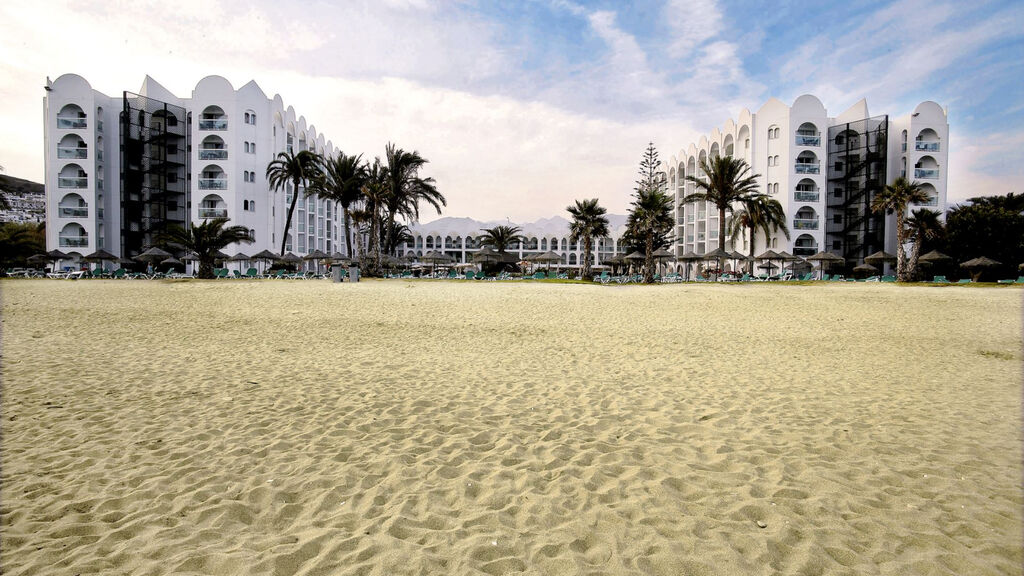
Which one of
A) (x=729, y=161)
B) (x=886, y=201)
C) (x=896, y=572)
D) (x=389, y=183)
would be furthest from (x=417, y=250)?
(x=896, y=572)

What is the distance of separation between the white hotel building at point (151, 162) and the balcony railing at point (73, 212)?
3.8 inches

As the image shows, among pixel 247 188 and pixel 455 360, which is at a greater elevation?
pixel 247 188

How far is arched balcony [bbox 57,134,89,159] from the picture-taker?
4625 cm

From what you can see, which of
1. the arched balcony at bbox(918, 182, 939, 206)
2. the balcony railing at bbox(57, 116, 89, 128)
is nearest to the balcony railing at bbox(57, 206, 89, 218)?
the balcony railing at bbox(57, 116, 89, 128)

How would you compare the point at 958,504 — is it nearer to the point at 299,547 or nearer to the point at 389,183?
the point at 299,547

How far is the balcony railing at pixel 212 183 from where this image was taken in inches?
1831

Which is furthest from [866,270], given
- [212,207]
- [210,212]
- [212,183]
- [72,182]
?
[72,182]

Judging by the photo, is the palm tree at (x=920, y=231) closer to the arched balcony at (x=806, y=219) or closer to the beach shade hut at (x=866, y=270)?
the beach shade hut at (x=866, y=270)

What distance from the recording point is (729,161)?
38.7 metres

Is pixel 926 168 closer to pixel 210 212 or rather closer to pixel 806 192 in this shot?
pixel 806 192

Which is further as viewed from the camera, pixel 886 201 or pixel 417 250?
pixel 417 250

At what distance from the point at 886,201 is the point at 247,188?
5384 centimetres

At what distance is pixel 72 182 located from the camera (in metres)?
46.5

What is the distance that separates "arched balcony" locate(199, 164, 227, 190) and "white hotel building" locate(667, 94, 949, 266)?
162ft
